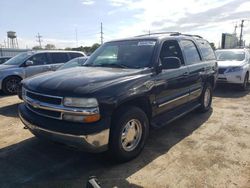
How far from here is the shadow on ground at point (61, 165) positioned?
10.2 ft

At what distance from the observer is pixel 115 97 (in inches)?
123

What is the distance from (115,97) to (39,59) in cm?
793

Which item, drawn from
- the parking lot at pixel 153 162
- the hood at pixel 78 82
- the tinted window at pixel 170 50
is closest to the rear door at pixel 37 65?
the parking lot at pixel 153 162

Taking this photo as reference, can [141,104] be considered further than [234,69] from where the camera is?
No

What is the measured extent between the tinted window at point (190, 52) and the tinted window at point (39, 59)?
682cm

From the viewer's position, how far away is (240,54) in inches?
396

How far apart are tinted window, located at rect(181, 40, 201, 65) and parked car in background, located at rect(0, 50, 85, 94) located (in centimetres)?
626

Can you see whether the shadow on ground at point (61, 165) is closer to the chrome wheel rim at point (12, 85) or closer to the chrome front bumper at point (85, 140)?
the chrome front bumper at point (85, 140)

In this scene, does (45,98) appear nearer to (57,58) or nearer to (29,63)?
(29,63)

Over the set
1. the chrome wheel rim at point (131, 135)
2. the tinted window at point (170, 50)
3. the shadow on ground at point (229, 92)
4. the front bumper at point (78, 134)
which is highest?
the tinted window at point (170, 50)

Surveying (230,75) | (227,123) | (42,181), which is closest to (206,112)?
(227,123)

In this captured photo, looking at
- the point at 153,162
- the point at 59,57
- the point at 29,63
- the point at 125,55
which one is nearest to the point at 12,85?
the point at 29,63

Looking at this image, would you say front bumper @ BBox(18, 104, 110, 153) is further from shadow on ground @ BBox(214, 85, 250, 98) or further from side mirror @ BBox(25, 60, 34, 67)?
side mirror @ BBox(25, 60, 34, 67)

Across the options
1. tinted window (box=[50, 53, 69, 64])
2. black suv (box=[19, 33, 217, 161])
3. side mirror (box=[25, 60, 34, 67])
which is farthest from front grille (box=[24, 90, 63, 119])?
tinted window (box=[50, 53, 69, 64])
